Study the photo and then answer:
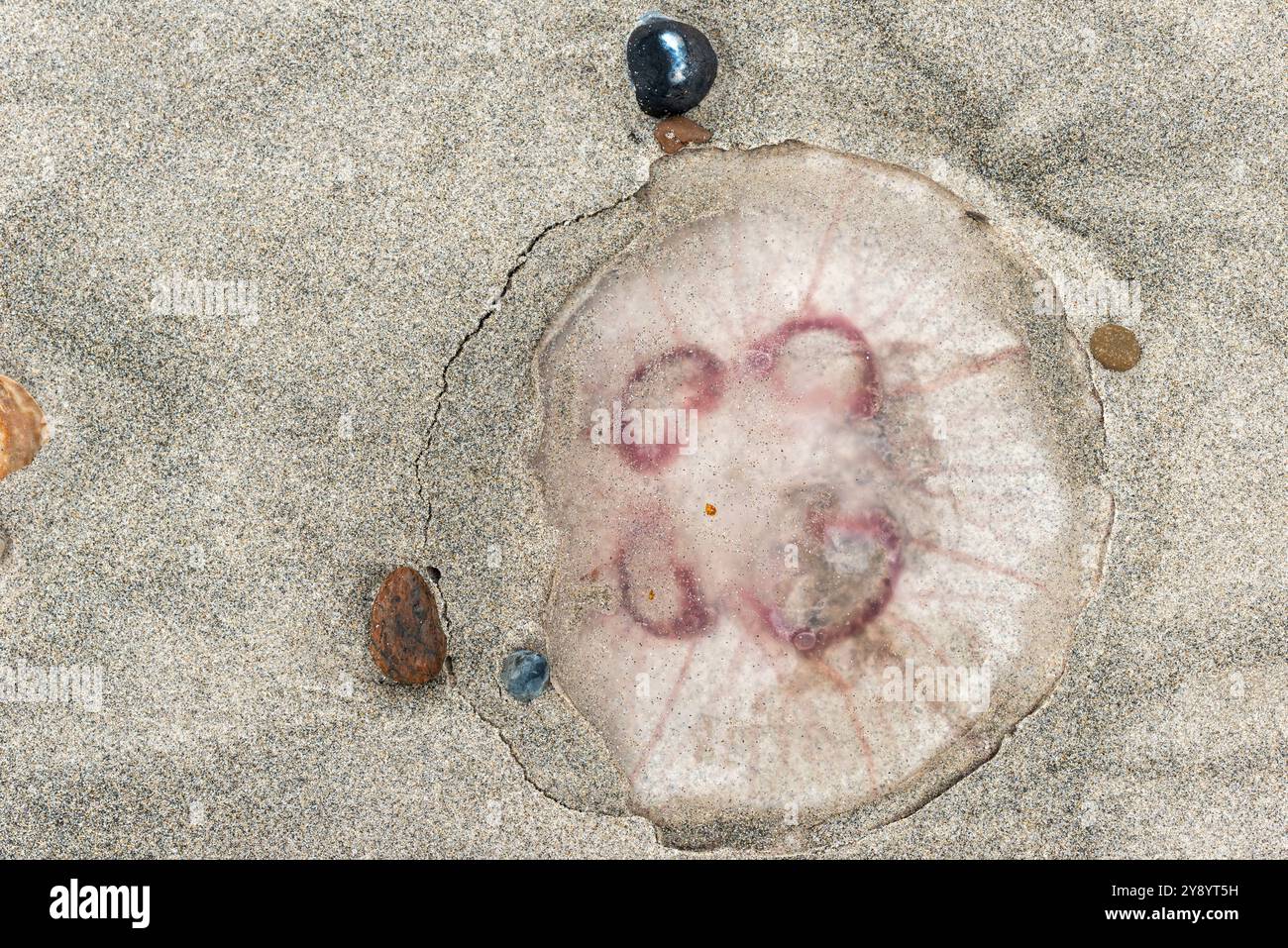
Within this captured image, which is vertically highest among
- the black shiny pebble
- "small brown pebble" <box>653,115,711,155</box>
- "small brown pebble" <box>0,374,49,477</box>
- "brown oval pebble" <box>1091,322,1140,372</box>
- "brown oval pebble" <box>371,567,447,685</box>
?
the black shiny pebble

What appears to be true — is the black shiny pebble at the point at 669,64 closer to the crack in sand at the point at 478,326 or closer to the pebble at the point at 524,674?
the crack in sand at the point at 478,326

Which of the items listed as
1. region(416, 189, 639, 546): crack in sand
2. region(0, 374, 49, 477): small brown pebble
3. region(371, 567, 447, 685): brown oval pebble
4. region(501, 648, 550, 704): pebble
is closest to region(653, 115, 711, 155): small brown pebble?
region(416, 189, 639, 546): crack in sand

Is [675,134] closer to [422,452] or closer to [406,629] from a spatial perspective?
[422,452]

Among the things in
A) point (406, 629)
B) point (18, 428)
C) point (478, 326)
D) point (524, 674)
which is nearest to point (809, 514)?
point (524, 674)

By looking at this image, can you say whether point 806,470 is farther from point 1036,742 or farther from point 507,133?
point 507,133

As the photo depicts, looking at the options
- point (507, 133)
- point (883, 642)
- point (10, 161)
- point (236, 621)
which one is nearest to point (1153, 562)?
point (883, 642)

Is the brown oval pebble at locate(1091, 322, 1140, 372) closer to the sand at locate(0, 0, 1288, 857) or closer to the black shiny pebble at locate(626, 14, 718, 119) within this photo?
the sand at locate(0, 0, 1288, 857)

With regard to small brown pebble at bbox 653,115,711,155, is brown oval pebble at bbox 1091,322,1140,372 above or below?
below
